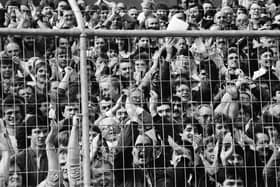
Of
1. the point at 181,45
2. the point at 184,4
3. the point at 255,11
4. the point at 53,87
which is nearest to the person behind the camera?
the point at 53,87

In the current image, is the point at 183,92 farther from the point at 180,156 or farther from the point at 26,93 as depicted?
the point at 26,93

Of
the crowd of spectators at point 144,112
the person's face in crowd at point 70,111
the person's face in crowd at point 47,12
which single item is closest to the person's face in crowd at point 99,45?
the crowd of spectators at point 144,112

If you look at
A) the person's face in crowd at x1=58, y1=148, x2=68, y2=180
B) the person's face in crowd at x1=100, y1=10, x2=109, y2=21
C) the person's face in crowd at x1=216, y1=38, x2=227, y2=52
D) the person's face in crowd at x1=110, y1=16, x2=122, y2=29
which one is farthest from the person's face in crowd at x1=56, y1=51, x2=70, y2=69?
the person's face in crowd at x1=100, y1=10, x2=109, y2=21

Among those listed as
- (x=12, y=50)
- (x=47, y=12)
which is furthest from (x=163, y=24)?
(x=12, y=50)

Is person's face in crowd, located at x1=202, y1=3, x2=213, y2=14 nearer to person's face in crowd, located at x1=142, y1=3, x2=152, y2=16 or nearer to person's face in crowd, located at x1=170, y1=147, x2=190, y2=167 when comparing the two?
person's face in crowd, located at x1=142, y1=3, x2=152, y2=16

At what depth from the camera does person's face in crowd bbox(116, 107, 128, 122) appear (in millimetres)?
7197

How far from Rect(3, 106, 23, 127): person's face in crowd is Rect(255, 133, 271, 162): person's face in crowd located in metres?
1.90

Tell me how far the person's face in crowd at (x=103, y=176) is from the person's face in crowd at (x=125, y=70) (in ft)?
2.48

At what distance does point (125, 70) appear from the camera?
713cm

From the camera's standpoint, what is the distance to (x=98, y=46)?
7250 mm

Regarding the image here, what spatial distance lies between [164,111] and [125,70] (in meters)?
0.46

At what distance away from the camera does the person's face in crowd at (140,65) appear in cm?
715

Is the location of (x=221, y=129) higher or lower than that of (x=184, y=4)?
lower

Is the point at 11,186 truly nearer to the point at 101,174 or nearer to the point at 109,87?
the point at 101,174
